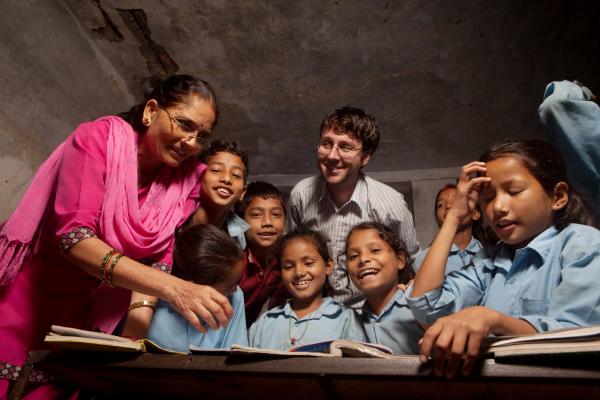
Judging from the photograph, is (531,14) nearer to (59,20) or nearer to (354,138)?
(354,138)

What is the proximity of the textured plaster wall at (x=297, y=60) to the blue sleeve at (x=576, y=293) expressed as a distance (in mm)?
1844

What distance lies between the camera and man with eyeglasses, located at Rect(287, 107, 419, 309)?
2.31 m

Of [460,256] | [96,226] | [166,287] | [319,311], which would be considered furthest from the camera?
[460,256]

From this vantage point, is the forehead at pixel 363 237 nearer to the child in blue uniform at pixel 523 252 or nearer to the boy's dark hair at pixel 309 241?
the boy's dark hair at pixel 309 241

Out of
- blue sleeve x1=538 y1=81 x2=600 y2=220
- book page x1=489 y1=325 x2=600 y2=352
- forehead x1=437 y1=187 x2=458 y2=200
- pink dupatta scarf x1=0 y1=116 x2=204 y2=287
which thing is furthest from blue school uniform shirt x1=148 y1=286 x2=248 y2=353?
forehead x1=437 y1=187 x2=458 y2=200

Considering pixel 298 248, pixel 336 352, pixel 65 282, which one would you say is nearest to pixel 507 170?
pixel 336 352

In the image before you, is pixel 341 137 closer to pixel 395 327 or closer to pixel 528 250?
pixel 395 327

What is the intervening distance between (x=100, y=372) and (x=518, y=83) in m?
3.08

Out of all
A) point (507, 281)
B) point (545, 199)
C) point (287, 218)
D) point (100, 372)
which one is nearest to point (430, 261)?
point (507, 281)

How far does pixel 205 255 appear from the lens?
189 cm

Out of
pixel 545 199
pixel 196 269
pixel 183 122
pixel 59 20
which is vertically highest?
pixel 59 20

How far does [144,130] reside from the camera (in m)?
1.85

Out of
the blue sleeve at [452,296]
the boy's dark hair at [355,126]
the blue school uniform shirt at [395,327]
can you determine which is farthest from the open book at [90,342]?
the boy's dark hair at [355,126]

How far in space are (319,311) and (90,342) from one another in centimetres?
109
